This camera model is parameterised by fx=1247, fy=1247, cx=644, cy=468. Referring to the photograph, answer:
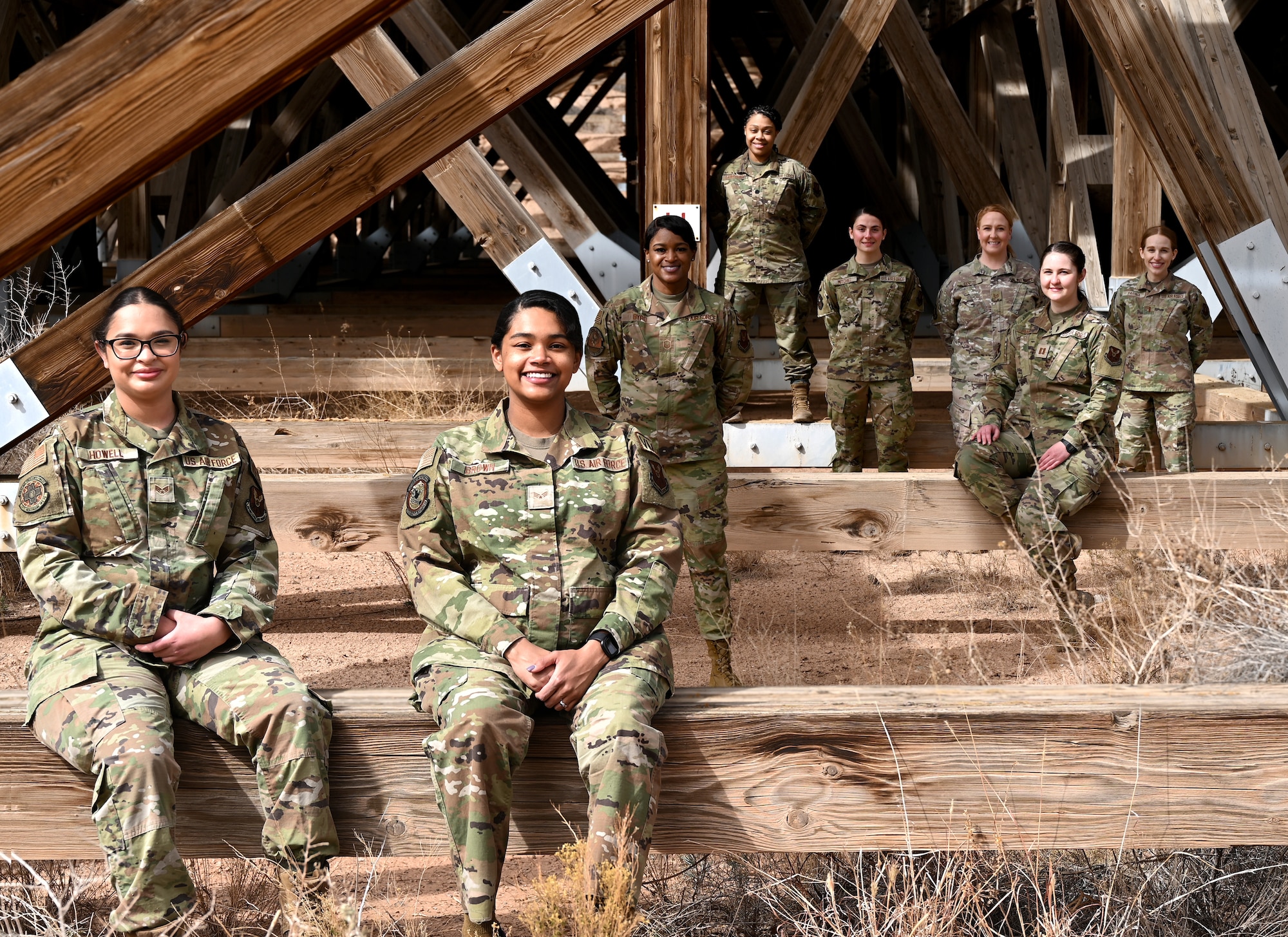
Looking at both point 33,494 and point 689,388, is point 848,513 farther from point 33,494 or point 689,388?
point 33,494

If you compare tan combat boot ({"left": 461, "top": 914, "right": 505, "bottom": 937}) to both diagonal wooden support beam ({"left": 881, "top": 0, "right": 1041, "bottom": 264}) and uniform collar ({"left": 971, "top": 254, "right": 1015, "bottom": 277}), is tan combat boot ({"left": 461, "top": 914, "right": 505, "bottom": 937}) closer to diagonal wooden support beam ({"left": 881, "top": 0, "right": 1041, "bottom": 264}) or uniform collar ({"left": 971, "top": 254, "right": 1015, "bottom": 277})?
uniform collar ({"left": 971, "top": 254, "right": 1015, "bottom": 277})

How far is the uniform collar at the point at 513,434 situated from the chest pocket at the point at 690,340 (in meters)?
1.98

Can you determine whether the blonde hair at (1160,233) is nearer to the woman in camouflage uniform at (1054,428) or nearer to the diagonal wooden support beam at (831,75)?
the woman in camouflage uniform at (1054,428)

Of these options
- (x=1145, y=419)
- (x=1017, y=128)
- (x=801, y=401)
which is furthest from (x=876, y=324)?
(x=1017, y=128)

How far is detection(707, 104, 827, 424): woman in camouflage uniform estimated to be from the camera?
7.23m

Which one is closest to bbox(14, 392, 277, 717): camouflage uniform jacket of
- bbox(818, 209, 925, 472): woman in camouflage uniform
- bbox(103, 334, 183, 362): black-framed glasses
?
bbox(103, 334, 183, 362): black-framed glasses

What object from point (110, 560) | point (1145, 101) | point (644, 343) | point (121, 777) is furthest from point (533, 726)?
point (1145, 101)

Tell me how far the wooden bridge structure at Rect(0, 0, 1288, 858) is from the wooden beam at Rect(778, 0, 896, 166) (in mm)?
19

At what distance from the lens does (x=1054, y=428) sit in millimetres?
5312

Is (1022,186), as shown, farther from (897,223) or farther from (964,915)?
(964,915)

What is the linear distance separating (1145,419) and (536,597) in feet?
16.0

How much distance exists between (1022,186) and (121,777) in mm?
8022

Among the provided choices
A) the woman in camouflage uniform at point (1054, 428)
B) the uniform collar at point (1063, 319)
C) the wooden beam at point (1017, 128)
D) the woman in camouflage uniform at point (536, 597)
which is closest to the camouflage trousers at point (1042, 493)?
the woman in camouflage uniform at point (1054, 428)

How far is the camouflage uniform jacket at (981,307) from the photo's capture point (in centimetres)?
621
